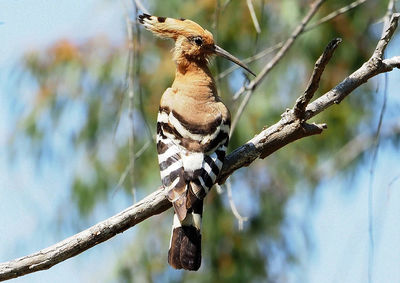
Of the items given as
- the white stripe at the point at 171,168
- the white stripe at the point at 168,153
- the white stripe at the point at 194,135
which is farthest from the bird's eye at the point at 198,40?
the white stripe at the point at 171,168

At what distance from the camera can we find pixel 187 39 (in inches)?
140

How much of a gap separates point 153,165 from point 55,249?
106 inches

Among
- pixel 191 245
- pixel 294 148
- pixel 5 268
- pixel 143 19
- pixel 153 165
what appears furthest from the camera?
pixel 294 148

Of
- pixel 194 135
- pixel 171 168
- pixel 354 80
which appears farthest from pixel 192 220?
pixel 354 80

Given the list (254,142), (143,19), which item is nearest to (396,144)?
(143,19)

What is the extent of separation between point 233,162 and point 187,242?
0.33 metres

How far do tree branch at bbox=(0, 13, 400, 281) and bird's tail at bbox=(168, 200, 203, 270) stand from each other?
0.14 metres

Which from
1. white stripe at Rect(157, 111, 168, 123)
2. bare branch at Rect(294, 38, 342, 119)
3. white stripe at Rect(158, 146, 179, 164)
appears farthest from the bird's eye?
bare branch at Rect(294, 38, 342, 119)

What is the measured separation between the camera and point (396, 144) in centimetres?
558

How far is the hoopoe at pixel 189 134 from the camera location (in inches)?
107

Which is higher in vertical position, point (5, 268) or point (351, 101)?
point (351, 101)

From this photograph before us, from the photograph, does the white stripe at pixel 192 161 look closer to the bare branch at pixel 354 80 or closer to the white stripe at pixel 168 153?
the white stripe at pixel 168 153

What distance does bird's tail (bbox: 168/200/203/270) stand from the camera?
A: 2.71 metres

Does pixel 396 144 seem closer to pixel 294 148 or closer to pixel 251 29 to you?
pixel 294 148
